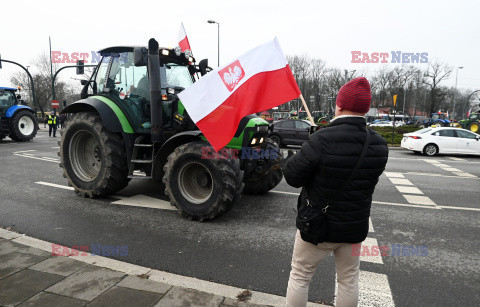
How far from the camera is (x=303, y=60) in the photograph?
72.1 m

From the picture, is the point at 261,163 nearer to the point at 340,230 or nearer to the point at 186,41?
the point at 186,41

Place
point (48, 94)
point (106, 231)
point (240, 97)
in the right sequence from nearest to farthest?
1. point (240, 97)
2. point (106, 231)
3. point (48, 94)

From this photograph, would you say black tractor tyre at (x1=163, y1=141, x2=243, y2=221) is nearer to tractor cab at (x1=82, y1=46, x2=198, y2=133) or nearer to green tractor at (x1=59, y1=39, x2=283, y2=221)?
green tractor at (x1=59, y1=39, x2=283, y2=221)

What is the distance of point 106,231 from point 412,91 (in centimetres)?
8731

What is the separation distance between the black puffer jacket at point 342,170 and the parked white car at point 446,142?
51.1ft

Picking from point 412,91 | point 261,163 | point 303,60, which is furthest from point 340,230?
point 412,91

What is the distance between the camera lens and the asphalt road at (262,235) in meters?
3.36

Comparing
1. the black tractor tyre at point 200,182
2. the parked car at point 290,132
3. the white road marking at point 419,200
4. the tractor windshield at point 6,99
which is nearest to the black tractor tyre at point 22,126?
the tractor windshield at point 6,99

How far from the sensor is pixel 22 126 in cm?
1762

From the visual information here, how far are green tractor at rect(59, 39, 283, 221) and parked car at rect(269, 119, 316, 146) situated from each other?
37.4 feet

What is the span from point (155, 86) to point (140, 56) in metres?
0.56

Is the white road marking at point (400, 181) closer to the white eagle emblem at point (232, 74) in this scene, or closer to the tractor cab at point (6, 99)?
the white eagle emblem at point (232, 74)

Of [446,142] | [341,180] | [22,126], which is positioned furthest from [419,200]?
[22,126]

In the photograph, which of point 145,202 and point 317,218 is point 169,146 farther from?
point 317,218
